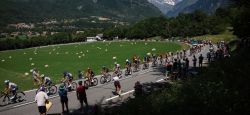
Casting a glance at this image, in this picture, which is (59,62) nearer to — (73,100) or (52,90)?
(52,90)

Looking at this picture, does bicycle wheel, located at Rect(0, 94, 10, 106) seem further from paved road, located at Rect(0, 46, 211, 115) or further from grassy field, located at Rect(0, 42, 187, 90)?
grassy field, located at Rect(0, 42, 187, 90)

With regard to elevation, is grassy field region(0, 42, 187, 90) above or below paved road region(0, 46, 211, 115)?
below

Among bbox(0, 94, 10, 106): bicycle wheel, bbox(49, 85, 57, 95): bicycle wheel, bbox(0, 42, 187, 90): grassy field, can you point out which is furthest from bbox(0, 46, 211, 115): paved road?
bbox(0, 42, 187, 90): grassy field

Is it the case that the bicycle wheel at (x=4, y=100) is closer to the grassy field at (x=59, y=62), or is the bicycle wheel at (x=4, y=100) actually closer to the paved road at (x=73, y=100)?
the paved road at (x=73, y=100)

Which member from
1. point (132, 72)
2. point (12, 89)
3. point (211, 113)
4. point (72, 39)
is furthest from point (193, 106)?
point (72, 39)

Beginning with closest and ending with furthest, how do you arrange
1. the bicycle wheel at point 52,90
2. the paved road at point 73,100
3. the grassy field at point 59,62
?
the paved road at point 73,100 → the bicycle wheel at point 52,90 → the grassy field at point 59,62

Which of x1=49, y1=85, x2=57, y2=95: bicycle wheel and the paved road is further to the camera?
x1=49, y1=85, x2=57, y2=95: bicycle wheel

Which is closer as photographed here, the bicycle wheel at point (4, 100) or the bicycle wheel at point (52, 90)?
the bicycle wheel at point (4, 100)

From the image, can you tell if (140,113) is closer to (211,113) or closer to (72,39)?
(211,113)

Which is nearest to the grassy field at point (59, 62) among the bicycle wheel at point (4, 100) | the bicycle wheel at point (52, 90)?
the bicycle wheel at point (52, 90)

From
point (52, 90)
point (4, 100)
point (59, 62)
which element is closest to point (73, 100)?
point (52, 90)

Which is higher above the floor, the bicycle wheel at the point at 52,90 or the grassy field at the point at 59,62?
the bicycle wheel at the point at 52,90

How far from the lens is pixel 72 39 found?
169 m

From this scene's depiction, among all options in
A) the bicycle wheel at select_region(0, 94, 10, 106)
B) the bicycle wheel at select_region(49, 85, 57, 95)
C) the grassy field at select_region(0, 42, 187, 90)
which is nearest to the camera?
the bicycle wheel at select_region(0, 94, 10, 106)
